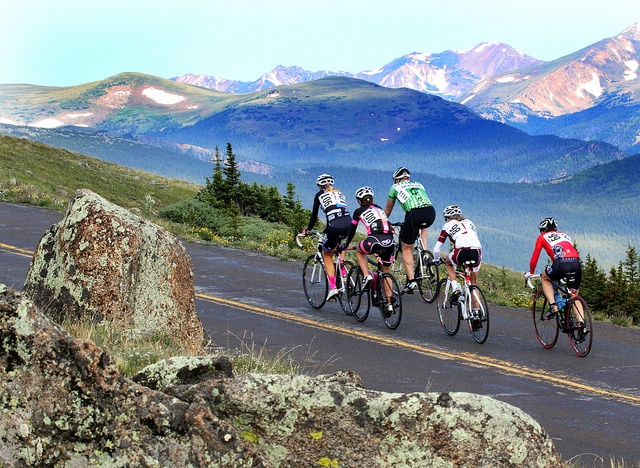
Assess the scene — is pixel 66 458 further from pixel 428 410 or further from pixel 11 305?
pixel 428 410

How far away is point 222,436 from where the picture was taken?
10.4ft

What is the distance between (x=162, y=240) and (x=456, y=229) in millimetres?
5912

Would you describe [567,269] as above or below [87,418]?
above

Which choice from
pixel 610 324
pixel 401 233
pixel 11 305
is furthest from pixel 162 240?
pixel 610 324

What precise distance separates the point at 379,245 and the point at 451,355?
247 centimetres

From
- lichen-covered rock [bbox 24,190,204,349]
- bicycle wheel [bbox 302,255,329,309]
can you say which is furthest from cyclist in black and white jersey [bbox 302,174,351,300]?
lichen-covered rock [bbox 24,190,204,349]

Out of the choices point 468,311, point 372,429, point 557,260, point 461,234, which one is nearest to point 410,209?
point 461,234

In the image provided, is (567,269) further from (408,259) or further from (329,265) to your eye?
(329,265)

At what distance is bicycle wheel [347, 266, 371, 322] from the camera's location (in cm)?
1288

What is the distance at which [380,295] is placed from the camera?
41.0ft

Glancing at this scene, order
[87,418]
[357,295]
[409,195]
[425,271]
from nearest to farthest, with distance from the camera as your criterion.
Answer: [87,418]
[357,295]
[409,195]
[425,271]

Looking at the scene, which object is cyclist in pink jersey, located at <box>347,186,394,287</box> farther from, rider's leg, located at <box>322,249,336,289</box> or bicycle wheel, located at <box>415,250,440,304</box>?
bicycle wheel, located at <box>415,250,440,304</box>

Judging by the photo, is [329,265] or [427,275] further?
[427,275]

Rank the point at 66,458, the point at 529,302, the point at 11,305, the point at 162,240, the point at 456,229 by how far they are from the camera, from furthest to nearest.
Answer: the point at 529,302
the point at 456,229
the point at 162,240
the point at 11,305
the point at 66,458
